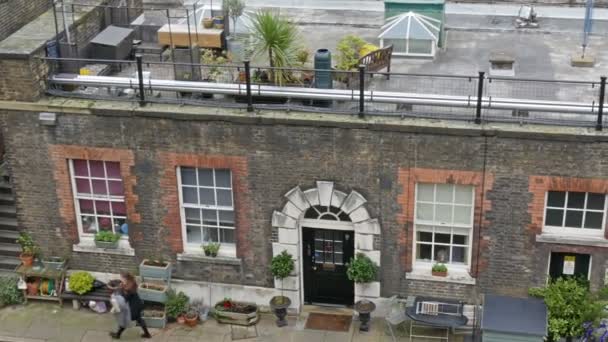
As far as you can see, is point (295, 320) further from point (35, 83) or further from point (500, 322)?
point (35, 83)

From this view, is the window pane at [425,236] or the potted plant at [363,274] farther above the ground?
the window pane at [425,236]

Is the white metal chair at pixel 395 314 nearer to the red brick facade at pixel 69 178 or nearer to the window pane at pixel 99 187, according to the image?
the red brick facade at pixel 69 178

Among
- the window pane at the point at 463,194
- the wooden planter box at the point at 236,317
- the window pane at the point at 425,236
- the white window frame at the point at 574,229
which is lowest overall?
the wooden planter box at the point at 236,317

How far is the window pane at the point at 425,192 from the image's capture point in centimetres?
1716

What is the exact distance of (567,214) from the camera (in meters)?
16.8

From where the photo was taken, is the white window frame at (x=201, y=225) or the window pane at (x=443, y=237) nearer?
the window pane at (x=443, y=237)

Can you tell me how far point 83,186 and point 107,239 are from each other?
1.26 metres

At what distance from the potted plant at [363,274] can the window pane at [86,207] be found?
5734 millimetres

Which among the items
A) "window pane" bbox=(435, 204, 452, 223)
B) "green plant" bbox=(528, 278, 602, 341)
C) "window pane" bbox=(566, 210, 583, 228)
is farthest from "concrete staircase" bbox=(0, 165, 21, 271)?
"window pane" bbox=(566, 210, 583, 228)

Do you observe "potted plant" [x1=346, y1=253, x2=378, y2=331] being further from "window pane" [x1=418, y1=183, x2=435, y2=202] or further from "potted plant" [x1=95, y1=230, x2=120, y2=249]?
"potted plant" [x1=95, y1=230, x2=120, y2=249]

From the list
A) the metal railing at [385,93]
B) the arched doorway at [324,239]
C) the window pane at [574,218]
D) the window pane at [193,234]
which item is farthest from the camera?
the window pane at [193,234]

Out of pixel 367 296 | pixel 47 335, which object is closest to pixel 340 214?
pixel 367 296

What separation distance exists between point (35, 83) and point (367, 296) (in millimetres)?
8135

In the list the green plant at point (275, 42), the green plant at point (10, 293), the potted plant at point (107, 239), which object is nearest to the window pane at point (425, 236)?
the green plant at point (275, 42)
